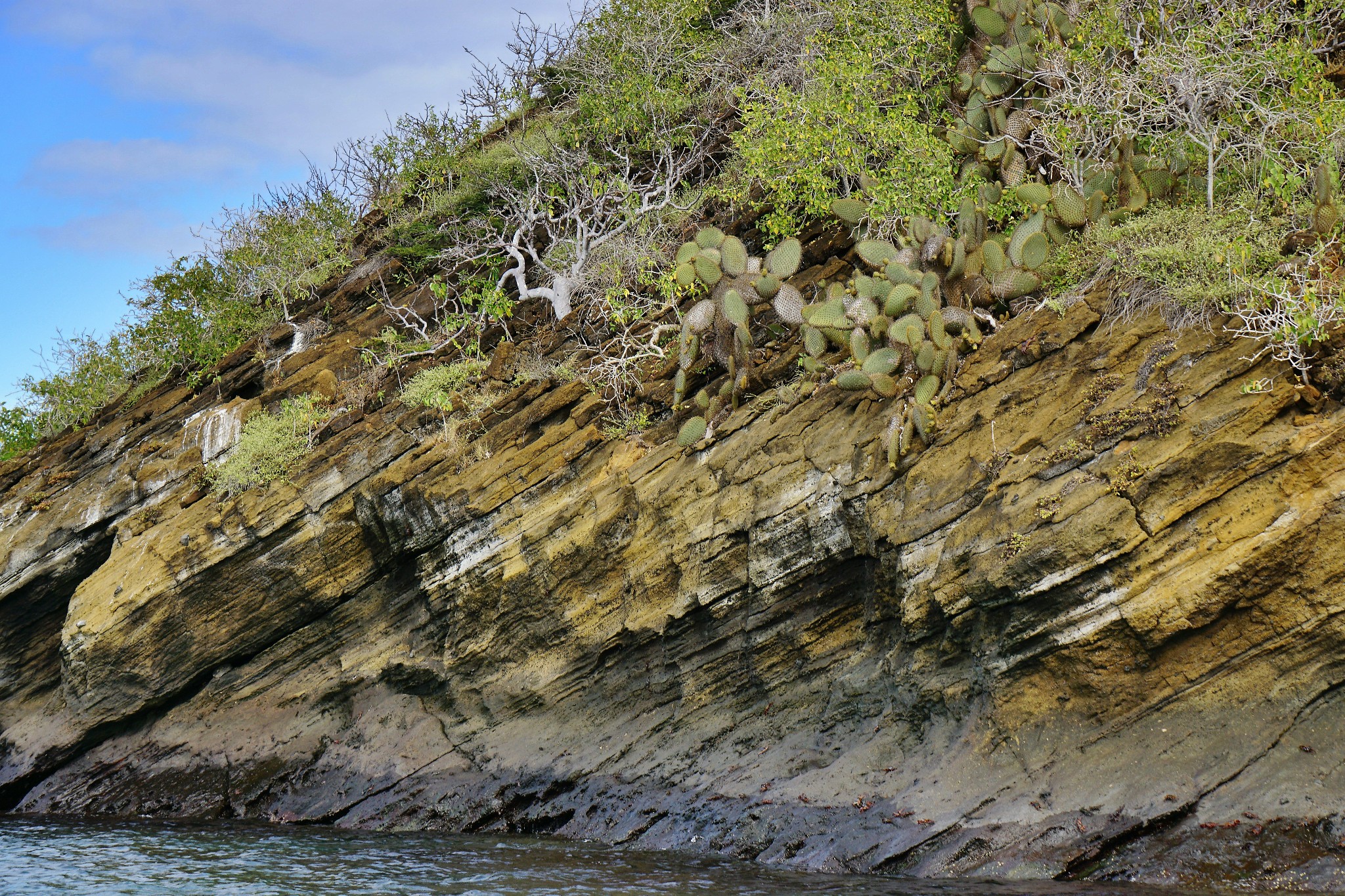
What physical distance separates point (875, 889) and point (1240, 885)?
9.63 feet

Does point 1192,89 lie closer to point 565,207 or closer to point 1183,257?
point 1183,257

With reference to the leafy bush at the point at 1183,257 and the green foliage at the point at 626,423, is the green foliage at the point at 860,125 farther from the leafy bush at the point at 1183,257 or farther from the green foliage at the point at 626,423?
the green foliage at the point at 626,423

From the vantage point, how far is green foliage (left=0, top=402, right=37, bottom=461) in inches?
1010

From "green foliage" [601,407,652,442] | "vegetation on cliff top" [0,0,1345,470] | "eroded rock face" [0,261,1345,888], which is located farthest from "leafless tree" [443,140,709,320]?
"green foliage" [601,407,652,442]

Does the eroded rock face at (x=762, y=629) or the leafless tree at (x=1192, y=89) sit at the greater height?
the leafless tree at (x=1192, y=89)

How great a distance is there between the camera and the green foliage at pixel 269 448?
715 inches

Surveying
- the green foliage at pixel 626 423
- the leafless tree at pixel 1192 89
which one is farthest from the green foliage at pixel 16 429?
the leafless tree at pixel 1192 89

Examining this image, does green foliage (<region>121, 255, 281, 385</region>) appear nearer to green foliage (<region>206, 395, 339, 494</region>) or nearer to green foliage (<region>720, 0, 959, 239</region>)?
green foliage (<region>206, 395, 339, 494</region>)

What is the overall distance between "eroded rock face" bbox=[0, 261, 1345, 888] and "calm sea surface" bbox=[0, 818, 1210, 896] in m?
0.68

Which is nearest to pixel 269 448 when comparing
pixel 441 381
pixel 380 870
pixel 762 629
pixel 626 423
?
pixel 441 381

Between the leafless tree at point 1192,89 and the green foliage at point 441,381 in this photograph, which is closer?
the leafless tree at point 1192,89

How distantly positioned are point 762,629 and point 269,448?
9783mm

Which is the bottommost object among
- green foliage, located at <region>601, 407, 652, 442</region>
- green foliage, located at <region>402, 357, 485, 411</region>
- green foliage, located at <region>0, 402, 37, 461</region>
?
green foliage, located at <region>601, 407, 652, 442</region>

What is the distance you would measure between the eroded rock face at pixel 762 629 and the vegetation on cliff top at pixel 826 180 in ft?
A: 4.13
